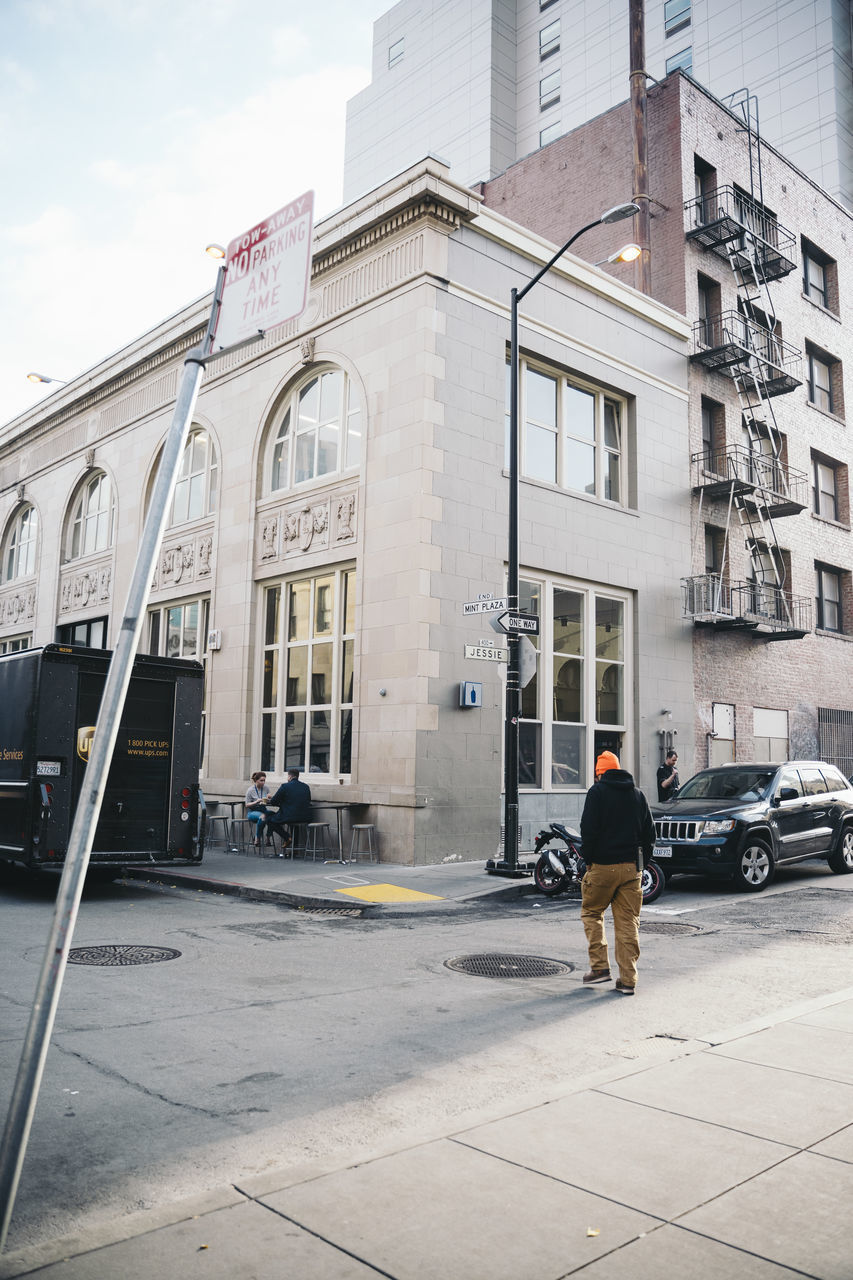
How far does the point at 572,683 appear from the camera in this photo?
19.8 m

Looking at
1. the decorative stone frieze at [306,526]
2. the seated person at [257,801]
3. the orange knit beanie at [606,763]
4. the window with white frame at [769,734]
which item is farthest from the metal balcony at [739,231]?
the orange knit beanie at [606,763]

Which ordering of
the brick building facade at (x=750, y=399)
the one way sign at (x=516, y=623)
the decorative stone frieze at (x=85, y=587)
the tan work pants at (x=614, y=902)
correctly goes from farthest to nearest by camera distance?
the decorative stone frieze at (x=85, y=587), the brick building facade at (x=750, y=399), the one way sign at (x=516, y=623), the tan work pants at (x=614, y=902)

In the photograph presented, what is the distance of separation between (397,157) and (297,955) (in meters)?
56.9

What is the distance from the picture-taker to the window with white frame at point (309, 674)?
1862cm

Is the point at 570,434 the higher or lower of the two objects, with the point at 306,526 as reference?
higher

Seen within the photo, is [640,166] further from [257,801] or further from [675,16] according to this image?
[675,16]

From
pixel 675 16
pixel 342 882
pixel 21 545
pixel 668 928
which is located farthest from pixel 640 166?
pixel 675 16

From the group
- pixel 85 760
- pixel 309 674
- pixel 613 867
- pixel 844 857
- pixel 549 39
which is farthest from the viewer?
pixel 549 39

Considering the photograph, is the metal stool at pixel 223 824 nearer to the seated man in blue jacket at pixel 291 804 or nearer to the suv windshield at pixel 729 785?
the seated man in blue jacket at pixel 291 804

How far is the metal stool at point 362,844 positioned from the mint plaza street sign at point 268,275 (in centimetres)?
1326

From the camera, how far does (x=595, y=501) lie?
20.3 metres

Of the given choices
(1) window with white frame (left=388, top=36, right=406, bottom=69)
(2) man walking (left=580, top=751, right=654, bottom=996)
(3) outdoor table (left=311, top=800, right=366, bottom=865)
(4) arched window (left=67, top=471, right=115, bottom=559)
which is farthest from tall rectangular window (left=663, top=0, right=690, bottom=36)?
(2) man walking (left=580, top=751, right=654, bottom=996)

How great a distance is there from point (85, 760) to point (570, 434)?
1226 centimetres

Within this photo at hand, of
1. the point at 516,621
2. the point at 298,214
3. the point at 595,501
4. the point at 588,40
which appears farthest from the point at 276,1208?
the point at 588,40
